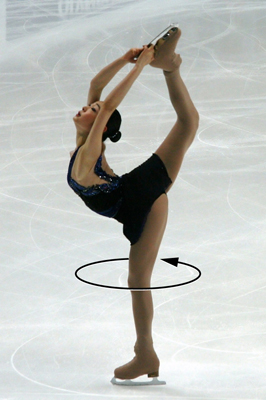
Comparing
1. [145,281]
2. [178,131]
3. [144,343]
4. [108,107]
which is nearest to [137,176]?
[178,131]

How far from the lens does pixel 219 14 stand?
10.8m

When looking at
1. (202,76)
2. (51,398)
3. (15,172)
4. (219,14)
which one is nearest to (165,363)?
(51,398)

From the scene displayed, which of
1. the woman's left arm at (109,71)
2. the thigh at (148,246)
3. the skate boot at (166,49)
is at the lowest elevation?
the thigh at (148,246)

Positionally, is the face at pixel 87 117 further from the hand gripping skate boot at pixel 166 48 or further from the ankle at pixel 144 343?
the ankle at pixel 144 343

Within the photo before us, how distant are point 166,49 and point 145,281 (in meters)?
1.28

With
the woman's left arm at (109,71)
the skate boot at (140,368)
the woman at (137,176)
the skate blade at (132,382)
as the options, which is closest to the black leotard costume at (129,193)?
the woman at (137,176)

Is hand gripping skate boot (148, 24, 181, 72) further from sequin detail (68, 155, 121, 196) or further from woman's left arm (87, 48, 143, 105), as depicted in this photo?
sequin detail (68, 155, 121, 196)

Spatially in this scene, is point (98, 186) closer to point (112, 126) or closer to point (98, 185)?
point (98, 185)

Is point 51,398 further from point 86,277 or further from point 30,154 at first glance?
point 30,154

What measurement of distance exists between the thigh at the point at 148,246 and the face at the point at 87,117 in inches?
22.3

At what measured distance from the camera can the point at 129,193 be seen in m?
3.72

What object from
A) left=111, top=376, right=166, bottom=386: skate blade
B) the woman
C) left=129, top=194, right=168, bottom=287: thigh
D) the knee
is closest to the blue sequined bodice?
the woman

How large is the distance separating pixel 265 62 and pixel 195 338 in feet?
18.4

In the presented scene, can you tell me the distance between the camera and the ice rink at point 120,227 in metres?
4.13
